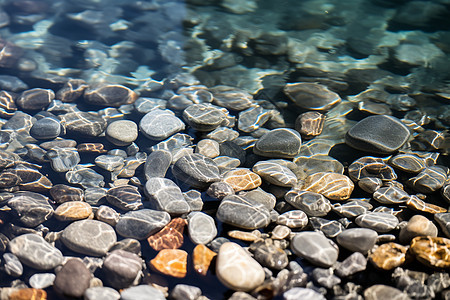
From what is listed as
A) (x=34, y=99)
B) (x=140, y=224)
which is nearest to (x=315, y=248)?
(x=140, y=224)

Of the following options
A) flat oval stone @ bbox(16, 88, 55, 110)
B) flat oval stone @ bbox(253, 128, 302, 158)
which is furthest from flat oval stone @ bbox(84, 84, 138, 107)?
flat oval stone @ bbox(253, 128, 302, 158)

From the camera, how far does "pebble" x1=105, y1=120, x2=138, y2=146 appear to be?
178 inches

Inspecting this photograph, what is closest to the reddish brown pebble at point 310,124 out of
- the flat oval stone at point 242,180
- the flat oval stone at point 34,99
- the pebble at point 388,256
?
the flat oval stone at point 242,180

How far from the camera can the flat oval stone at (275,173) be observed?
12.5ft

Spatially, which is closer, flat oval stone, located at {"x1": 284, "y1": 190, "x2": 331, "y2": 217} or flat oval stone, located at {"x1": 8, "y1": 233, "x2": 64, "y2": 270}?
flat oval stone, located at {"x1": 8, "y1": 233, "x2": 64, "y2": 270}

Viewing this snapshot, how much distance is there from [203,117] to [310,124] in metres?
1.50

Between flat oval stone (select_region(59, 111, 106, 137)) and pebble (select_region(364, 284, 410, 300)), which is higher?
flat oval stone (select_region(59, 111, 106, 137))

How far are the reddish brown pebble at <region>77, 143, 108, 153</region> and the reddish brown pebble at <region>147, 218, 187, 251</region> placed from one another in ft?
5.69

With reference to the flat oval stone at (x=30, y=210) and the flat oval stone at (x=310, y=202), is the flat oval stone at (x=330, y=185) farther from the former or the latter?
the flat oval stone at (x=30, y=210)

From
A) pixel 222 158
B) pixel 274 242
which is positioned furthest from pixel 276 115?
pixel 274 242

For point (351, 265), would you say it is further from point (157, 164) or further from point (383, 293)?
point (157, 164)

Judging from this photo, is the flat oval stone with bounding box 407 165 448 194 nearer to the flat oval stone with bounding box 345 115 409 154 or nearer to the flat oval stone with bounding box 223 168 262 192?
the flat oval stone with bounding box 345 115 409 154

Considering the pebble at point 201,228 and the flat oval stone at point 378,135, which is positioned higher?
the flat oval stone at point 378,135

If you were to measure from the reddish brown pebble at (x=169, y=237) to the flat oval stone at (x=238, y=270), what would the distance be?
50cm
